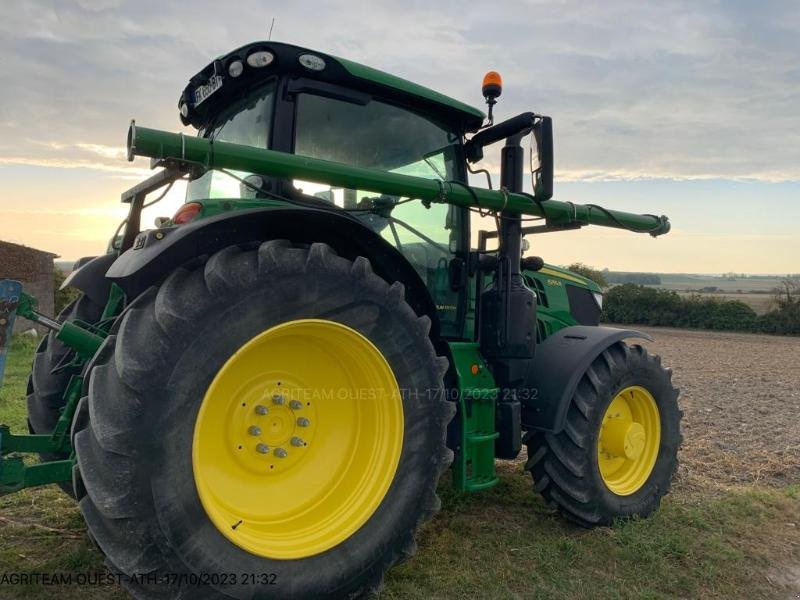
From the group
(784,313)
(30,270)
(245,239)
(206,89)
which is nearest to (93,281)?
(206,89)

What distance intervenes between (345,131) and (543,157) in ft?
3.87

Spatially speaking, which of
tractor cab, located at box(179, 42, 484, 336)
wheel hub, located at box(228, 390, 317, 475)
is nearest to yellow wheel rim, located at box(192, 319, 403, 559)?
wheel hub, located at box(228, 390, 317, 475)

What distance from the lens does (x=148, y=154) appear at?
2.50m

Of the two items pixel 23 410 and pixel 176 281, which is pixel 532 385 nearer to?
pixel 176 281

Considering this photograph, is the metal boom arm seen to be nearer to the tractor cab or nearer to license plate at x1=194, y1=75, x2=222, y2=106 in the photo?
the tractor cab

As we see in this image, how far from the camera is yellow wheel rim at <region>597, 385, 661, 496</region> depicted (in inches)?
160

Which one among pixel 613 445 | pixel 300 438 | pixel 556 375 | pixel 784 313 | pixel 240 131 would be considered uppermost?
pixel 240 131

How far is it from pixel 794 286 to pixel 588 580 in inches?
1176

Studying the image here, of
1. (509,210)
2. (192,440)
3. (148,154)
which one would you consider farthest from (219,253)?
(509,210)

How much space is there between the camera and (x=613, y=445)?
13.4 ft

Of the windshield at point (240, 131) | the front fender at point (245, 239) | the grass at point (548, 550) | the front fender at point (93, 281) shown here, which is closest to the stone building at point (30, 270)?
the front fender at point (93, 281)

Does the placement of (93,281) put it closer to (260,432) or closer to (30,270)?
(260,432)

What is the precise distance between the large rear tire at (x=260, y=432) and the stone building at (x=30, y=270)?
15.5 m

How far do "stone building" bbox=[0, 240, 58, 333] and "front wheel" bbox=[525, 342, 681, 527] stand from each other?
51.6 feet
